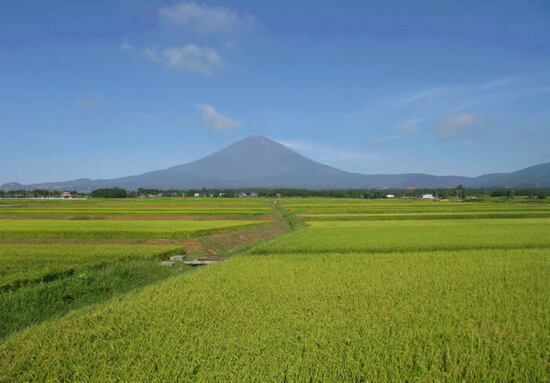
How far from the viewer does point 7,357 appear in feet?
14.3

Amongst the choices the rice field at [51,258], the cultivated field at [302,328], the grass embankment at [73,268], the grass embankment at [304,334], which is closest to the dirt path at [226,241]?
the grass embankment at [73,268]

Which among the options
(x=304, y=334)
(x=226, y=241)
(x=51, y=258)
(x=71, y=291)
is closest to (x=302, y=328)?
(x=304, y=334)

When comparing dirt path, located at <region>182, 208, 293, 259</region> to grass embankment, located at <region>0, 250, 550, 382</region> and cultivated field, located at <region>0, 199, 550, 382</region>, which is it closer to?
cultivated field, located at <region>0, 199, 550, 382</region>

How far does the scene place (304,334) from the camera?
15.3 ft

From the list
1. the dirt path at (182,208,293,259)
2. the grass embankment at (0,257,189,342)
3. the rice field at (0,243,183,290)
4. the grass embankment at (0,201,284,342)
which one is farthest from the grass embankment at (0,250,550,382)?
the dirt path at (182,208,293,259)

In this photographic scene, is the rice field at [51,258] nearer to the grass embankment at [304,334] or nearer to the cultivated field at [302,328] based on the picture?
the cultivated field at [302,328]

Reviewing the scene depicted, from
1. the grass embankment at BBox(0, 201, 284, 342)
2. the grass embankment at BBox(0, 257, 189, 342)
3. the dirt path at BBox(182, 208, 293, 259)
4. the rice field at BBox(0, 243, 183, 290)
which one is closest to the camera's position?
the grass embankment at BBox(0, 257, 189, 342)

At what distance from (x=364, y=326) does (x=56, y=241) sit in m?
16.6

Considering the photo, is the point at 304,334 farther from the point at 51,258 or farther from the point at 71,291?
the point at 51,258

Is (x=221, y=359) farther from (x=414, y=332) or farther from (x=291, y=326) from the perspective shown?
(x=414, y=332)

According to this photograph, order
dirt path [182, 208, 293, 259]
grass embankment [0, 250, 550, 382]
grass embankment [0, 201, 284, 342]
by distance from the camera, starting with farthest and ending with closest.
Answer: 1. dirt path [182, 208, 293, 259]
2. grass embankment [0, 201, 284, 342]
3. grass embankment [0, 250, 550, 382]

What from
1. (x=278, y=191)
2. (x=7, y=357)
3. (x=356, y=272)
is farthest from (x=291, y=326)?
(x=278, y=191)

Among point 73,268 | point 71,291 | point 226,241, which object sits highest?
point 73,268

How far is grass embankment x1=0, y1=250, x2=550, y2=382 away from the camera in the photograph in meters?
3.83
